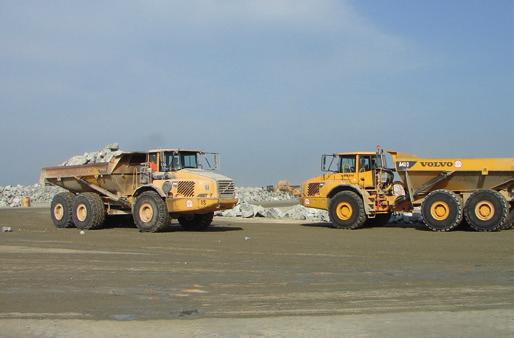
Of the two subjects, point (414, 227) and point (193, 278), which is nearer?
point (193, 278)

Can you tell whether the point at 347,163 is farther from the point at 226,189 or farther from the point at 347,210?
the point at 226,189

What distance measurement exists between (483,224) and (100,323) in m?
13.7

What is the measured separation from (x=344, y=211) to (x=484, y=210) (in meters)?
4.22

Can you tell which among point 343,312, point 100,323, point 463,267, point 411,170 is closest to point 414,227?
point 411,170

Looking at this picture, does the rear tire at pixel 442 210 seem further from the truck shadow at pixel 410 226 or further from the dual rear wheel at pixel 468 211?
the truck shadow at pixel 410 226

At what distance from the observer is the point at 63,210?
2172 centimetres

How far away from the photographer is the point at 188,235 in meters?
18.3

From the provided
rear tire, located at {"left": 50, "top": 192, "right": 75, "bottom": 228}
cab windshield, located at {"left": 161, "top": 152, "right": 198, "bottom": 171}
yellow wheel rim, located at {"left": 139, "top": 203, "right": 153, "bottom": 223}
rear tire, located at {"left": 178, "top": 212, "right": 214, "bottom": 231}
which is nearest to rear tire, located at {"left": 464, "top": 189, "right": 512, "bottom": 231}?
rear tire, located at {"left": 178, "top": 212, "right": 214, "bottom": 231}

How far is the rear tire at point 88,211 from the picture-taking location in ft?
68.2

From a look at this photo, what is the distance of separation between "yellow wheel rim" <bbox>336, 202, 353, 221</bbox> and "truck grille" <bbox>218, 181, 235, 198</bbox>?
3448 mm

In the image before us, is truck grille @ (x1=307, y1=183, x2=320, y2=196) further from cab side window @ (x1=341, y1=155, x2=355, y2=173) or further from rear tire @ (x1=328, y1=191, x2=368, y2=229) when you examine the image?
cab side window @ (x1=341, y1=155, x2=355, y2=173)

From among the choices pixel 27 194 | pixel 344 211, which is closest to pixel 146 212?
pixel 344 211

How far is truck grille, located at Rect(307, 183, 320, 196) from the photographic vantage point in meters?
21.1

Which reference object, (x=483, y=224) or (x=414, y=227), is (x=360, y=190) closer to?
(x=414, y=227)
